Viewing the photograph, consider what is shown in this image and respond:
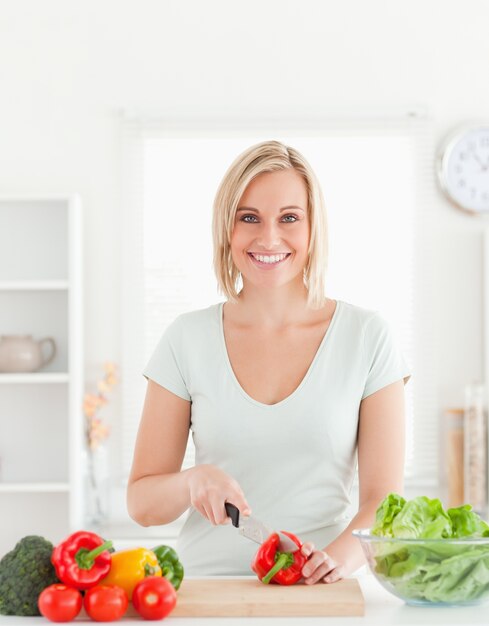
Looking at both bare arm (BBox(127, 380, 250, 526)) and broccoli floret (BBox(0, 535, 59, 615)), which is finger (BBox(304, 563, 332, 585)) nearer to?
bare arm (BBox(127, 380, 250, 526))

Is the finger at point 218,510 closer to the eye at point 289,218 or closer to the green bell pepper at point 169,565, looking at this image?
the green bell pepper at point 169,565

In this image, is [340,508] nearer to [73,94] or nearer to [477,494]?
[477,494]

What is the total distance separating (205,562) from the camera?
1.87m

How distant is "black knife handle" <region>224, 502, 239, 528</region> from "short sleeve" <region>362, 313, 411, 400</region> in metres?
0.45

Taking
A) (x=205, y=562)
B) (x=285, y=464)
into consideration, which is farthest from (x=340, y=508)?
(x=205, y=562)

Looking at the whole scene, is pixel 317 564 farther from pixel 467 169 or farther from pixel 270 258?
pixel 467 169

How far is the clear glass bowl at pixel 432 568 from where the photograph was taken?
1.39 m

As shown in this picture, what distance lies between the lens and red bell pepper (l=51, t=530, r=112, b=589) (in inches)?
54.6

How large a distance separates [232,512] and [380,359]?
503 mm

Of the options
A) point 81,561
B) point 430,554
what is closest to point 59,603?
point 81,561

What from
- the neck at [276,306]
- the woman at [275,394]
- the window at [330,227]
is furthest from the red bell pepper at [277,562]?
the window at [330,227]

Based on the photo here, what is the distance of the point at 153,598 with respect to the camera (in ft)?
4.53

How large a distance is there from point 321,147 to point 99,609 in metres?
2.94

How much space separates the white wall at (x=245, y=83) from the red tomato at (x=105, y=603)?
2686 millimetres
